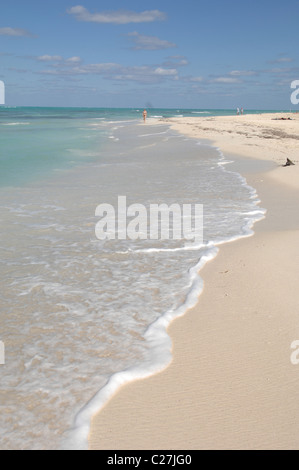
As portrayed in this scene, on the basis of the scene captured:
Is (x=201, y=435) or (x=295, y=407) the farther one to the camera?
(x=295, y=407)

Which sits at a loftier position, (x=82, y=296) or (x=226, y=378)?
(x=82, y=296)

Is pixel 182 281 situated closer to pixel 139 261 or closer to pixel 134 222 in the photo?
pixel 139 261

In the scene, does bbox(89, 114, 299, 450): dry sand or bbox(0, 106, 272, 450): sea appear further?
bbox(0, 106, 272, 450): sea

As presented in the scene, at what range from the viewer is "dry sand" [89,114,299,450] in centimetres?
250

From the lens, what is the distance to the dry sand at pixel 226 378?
2.50m

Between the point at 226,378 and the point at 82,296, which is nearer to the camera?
the point at 226,378

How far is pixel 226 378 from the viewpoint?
9.86 feet

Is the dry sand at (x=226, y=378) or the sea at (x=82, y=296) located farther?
the sea at (x=82, y=296)

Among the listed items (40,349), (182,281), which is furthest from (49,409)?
(182,281)
